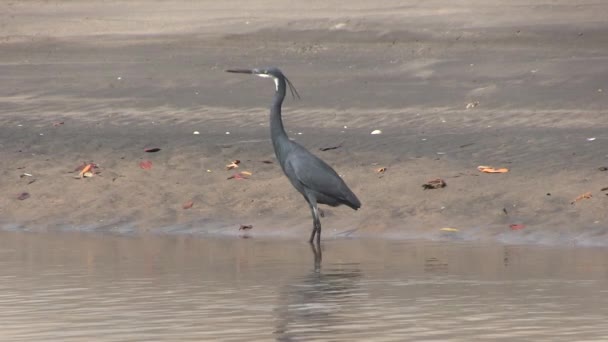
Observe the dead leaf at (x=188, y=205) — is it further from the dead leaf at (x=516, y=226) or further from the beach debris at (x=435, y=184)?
the dead leaf at (x=516, y=226)

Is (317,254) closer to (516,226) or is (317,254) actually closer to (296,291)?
(516,226)

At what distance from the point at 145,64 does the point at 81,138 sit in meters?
5.12

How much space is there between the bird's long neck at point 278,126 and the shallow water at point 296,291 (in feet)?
3.01

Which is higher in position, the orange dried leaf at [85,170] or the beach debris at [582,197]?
the beach debris at [582,197]

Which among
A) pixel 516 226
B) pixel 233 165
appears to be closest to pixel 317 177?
pixel 516 226

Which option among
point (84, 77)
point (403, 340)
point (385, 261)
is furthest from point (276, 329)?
point (84, 77)

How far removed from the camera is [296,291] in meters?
10.6

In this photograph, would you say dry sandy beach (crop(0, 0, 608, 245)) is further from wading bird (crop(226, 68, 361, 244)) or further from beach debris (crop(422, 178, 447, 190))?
wading bird (crop(226, 68, 361, 244))

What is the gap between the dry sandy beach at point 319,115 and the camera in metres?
14.7

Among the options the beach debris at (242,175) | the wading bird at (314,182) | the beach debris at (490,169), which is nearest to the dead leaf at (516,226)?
the wading bird at (314,182)

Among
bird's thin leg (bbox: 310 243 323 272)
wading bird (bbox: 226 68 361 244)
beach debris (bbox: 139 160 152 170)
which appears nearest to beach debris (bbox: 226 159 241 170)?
beach debris (bbox: 139 160 152 170)

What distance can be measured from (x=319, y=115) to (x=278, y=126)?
4955 millimetres

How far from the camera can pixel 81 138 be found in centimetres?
1834

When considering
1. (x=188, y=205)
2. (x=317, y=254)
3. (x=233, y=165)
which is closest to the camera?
(x=317, y=254)
